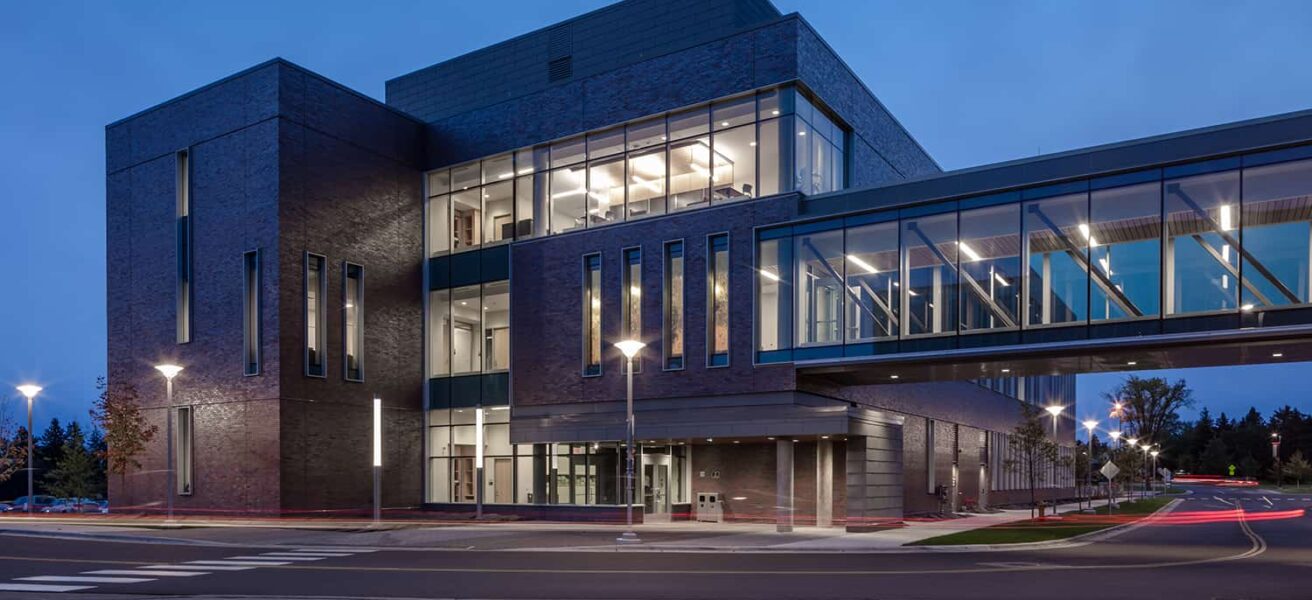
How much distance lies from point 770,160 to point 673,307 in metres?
6.38

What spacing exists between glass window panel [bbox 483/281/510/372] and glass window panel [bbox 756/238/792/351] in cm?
1234

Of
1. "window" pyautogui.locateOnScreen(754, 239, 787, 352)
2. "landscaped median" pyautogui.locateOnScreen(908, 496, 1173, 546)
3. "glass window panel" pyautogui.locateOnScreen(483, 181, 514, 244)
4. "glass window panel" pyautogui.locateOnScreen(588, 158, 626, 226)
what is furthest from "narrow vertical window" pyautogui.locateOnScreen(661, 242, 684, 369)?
"landscaped median" pyautogui.locateOnScreen(908, 496, 1173, 546)

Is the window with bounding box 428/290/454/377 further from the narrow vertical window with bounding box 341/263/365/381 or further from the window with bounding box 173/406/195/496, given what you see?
the window with bounding box 173/406/195/496

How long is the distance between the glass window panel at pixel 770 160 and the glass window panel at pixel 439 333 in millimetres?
15885

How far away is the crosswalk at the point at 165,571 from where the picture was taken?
57.3 ft

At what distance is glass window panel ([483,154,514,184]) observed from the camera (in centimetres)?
4234

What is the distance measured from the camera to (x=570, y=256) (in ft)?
129

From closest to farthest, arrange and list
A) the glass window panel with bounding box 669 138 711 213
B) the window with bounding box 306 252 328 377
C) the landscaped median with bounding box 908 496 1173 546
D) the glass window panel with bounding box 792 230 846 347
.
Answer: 1. the landscaped median with bounding box 908 496 1173 546
2. the glass window panel with bounding box 792 230 846 347
3. the glass window panel with bounding box 669 138 711 213
4. the window with bounding box 306 252 328 377

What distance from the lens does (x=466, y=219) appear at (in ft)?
144

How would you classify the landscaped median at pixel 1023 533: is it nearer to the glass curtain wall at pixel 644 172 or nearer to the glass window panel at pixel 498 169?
the glass curtain wall at pixel 644 172

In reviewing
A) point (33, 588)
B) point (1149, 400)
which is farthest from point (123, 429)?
point (1149, 400)

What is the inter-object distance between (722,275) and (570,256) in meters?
7.07

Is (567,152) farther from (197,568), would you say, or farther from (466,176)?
(197,568)

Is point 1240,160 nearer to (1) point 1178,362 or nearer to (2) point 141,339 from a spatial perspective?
(1) point 1178,362
